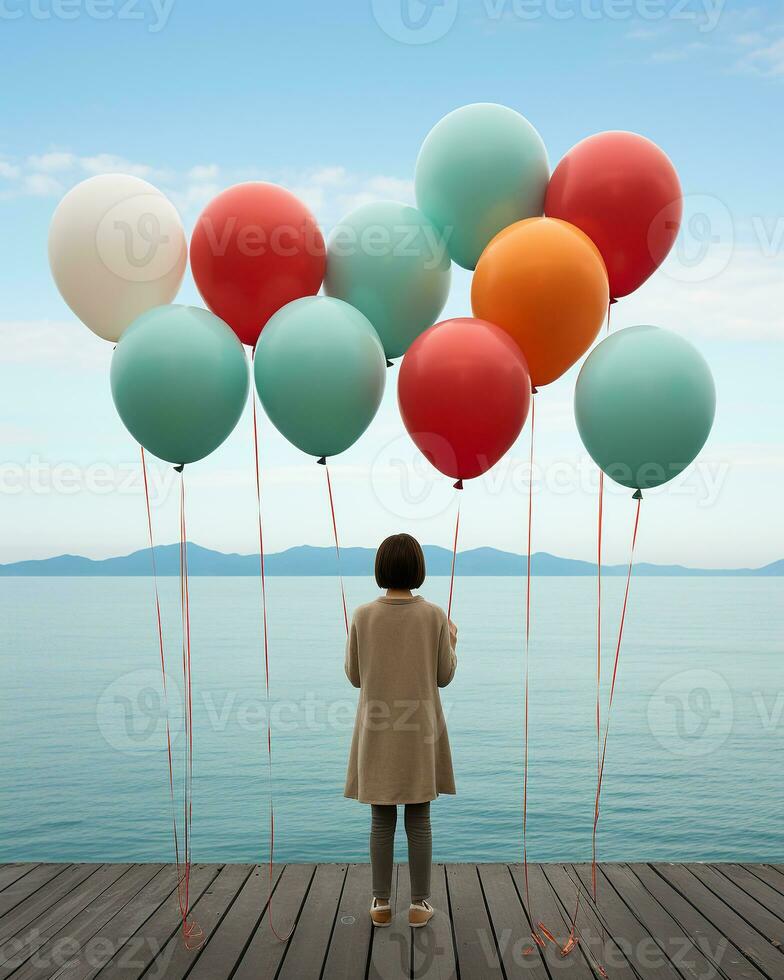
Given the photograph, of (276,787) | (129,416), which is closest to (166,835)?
(276,787)

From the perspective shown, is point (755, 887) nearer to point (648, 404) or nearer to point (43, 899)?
point (648, 404)

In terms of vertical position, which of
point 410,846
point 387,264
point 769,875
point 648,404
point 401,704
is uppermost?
point 387,264

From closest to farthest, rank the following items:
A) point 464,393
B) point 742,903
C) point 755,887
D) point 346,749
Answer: point 464,393
point 742,903
point 755,887
point 346,749

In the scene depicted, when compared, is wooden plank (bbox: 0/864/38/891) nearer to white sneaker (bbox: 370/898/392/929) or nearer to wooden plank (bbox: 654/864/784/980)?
white sneaker (bbox: 370/898/392/929)

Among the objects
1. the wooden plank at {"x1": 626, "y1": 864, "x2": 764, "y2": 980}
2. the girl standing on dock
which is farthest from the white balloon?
the wooden plank at {"x1": 626, "y1": 864, "x2": 764, "y2": 980}

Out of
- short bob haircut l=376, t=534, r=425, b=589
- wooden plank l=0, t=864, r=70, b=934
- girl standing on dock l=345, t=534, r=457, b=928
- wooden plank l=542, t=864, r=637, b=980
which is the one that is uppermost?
short bob haircut l=376, t=534, r=425, b=589

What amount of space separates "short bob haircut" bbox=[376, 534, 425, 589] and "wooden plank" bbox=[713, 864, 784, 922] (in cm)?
169

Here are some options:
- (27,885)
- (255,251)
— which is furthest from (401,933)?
(255,251)

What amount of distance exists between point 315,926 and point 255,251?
2.09m

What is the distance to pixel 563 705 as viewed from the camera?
10945mm

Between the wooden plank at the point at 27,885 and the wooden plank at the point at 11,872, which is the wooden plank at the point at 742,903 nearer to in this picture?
the wooden plank at the point at 27,885

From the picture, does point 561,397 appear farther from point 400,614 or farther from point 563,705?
point 563,705

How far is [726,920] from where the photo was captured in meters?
2.73

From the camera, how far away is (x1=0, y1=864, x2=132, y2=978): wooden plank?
2467mm
